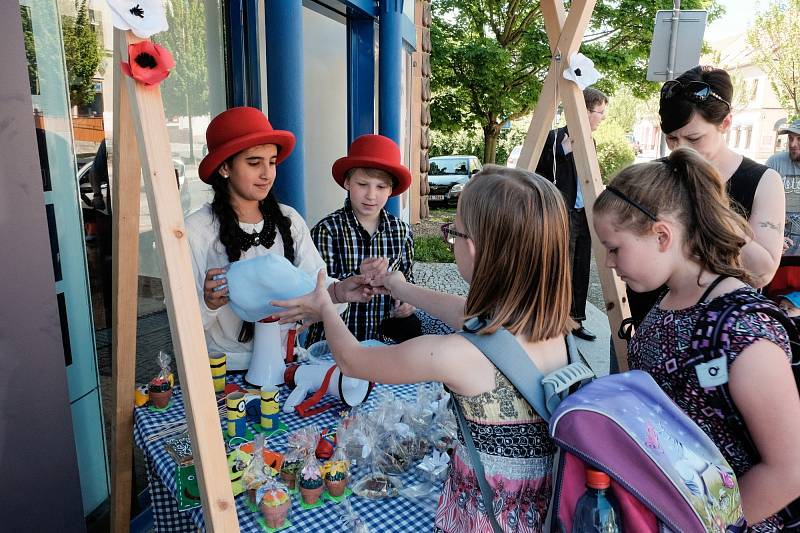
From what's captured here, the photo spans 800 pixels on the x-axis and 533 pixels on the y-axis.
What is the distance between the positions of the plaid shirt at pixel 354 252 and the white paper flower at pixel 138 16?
1615 mm

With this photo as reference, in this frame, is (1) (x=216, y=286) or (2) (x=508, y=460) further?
(1) (x=216, y=286)

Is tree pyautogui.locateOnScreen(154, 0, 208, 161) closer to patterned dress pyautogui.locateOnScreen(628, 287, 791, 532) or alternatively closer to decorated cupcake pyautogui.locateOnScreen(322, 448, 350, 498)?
Result: decorated cupcake pyautogui.locateOnScreen(322, 448, 350, 498)

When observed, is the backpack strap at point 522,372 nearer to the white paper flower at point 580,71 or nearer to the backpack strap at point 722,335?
the backpack strap at point 722,335

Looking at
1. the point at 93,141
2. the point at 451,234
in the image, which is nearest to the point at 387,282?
the point at 451,234

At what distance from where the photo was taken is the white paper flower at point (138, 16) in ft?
3.86

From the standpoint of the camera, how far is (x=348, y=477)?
145 cm

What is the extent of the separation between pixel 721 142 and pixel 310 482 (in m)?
1.78

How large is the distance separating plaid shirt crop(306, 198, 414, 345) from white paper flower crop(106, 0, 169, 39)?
1.62m

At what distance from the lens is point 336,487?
1.41 meters

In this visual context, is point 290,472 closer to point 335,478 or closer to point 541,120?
point 335,478

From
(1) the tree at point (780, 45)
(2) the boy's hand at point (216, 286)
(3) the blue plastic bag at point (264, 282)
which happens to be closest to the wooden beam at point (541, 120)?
(3) the blue plastic bag at point (264, 282)

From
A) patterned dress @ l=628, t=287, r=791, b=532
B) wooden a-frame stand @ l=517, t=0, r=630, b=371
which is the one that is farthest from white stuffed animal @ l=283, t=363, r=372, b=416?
wooden a-frame stand @ l=517, t=0, r=630, b=371

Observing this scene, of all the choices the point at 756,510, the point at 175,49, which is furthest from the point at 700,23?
the point at 756,510

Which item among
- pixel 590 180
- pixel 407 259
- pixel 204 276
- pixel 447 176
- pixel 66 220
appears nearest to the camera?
pixel 204 276
